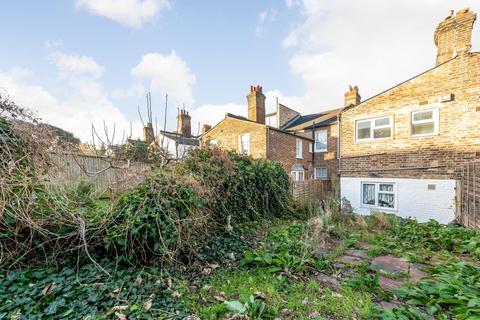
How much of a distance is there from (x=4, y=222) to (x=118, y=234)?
145cm

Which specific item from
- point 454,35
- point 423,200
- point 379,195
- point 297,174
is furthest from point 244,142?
point 454,35

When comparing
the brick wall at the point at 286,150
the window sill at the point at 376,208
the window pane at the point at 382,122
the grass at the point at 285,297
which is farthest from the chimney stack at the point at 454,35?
the grass at the point at 285,297

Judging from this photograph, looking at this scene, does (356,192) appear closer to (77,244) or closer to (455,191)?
(455,191)

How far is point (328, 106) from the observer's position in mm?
23953

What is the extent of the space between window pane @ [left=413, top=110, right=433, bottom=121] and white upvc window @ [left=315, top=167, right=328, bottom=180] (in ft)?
28.4

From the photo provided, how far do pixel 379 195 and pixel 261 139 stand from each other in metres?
7.20

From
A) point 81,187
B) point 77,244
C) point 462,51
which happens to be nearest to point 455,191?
point 462,51

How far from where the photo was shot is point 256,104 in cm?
1508

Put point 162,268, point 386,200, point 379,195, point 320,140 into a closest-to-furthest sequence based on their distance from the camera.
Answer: point 162,268 → point 386,200 → point 379,195 → point 320,140

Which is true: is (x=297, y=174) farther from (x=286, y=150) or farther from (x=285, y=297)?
(x=285, y=297)

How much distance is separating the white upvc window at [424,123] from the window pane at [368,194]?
2765 millimetres

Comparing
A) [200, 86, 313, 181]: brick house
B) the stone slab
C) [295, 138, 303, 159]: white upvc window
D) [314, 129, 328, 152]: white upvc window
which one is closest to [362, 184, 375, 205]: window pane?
[200, 86, 313, 181]: brick house

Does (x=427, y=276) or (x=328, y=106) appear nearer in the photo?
(x=427, y=276)

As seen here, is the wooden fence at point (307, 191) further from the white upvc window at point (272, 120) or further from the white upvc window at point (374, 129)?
the white upvc window at point (272, 120)
